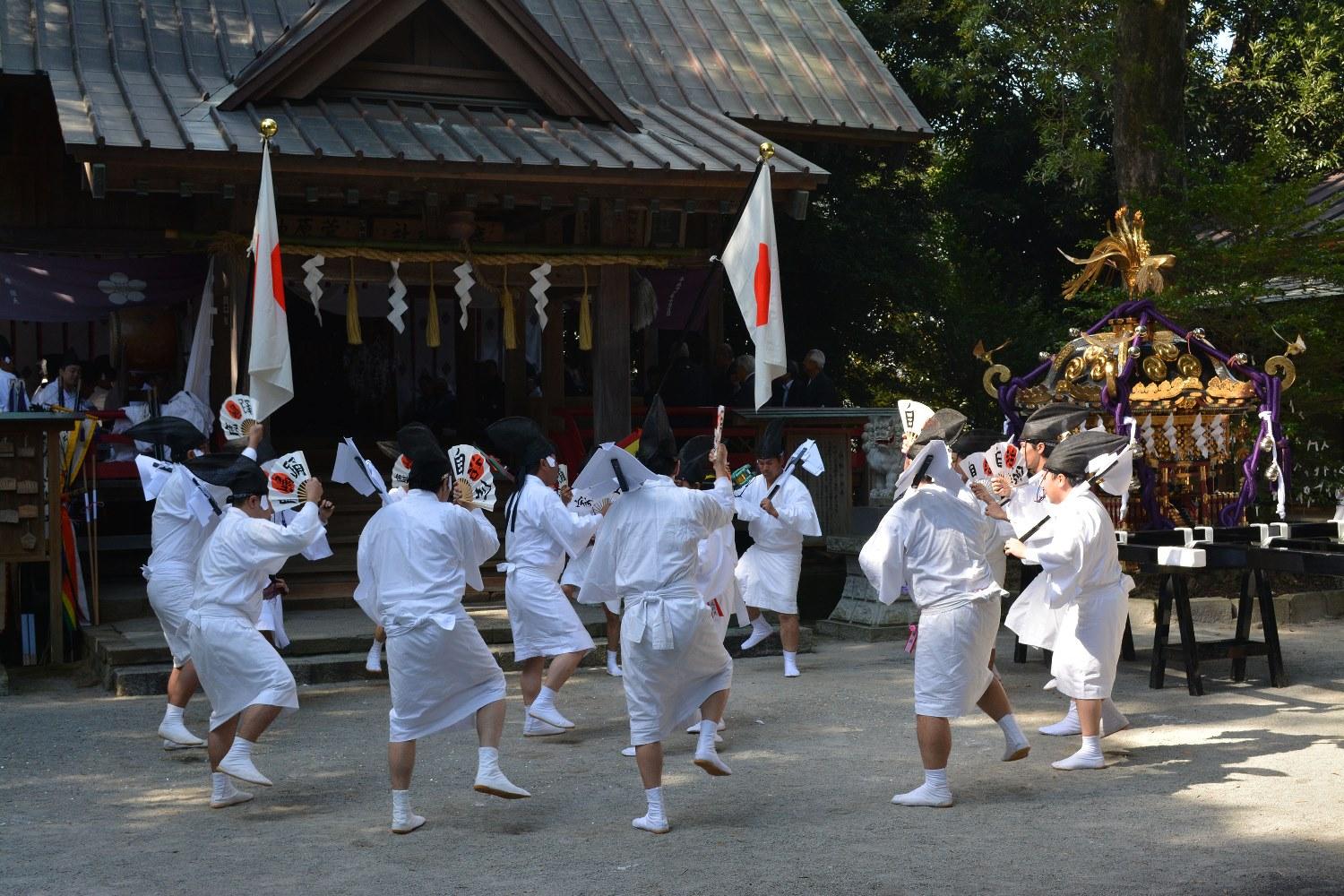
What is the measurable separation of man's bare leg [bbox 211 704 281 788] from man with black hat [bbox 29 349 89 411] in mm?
6348

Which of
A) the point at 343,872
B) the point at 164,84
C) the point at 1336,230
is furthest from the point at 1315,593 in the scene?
the point at 164,84

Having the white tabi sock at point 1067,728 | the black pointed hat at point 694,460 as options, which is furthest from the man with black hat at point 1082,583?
the black pointed hat at point 694,460

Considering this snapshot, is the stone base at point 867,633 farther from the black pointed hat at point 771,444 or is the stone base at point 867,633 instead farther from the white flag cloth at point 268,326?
the white flag cloth at point 268,326

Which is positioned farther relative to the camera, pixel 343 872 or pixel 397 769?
pixel 397 769

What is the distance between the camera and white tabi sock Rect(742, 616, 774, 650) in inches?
441

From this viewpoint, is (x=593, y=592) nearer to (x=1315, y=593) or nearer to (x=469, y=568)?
(x=469, y=568)

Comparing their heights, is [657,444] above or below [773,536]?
above

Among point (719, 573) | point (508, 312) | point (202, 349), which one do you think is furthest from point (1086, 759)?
point (202, 349)

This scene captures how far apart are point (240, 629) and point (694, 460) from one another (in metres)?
2.49

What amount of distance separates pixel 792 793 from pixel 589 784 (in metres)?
1.04

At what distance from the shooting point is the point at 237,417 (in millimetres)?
9930

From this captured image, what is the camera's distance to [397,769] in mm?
6250

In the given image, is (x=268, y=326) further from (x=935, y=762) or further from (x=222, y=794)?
(x=935, y=762)

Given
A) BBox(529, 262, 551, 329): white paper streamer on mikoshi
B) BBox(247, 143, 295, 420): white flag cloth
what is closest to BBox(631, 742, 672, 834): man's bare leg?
BBox(247, 143, 295, 420): white flag cloth
